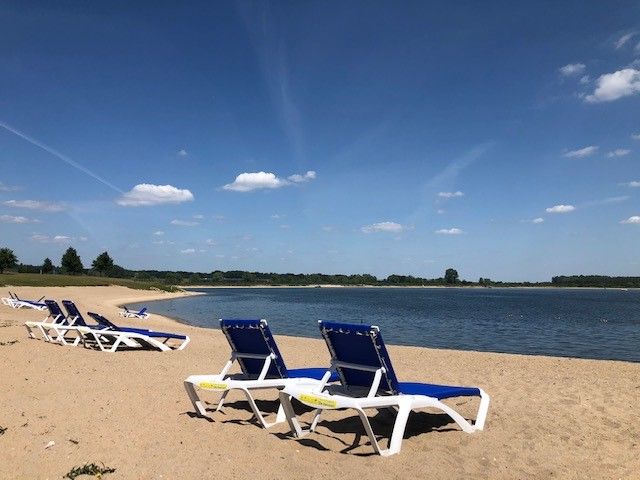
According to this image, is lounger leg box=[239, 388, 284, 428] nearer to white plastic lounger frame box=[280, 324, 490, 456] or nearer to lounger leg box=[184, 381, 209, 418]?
white plastic lounger frame box=[280, 324, 490, 456]

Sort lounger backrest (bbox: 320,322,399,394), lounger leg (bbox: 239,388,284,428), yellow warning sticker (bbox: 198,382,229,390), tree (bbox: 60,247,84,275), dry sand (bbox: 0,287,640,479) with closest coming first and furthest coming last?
dry sand (bbox: 0,287,640,479) → lounger backrest (bbox: 320,322,399,394) → lounger leg (bbox: 239,388,284,428) → yellow warning sticker (bbox: 198,382,229,390) → tree (bbox: 60,247,84,275)

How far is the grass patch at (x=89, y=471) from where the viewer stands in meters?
4.14

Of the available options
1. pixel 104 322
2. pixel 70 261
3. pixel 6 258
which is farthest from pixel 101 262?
pixel 104 322

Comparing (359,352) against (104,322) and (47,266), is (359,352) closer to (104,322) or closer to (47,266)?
(104,322)

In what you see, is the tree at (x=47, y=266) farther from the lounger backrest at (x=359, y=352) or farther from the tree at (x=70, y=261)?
the lounger backrest at (x=359, y=352)

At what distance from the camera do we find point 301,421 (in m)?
6.29

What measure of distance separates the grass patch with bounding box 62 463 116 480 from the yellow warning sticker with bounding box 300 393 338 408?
1.87 m

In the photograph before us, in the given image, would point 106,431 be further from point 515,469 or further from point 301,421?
point 515,469

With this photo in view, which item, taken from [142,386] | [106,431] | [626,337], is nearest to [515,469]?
[106,431]

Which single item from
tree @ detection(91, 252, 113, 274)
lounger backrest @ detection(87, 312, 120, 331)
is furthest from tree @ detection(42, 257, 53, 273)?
lounger backrest @ detection(87, 312, 120, 331)

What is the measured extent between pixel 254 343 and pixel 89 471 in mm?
2484

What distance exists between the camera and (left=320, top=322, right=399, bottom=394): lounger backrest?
5.23 m

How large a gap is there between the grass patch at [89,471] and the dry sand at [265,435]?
85 mm

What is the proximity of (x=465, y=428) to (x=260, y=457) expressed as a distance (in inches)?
97.1
